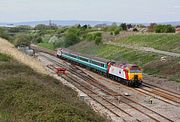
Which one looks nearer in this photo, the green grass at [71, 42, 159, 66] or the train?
the train

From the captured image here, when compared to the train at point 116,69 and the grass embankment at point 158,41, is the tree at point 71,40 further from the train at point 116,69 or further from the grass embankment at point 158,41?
the train at point 116,69

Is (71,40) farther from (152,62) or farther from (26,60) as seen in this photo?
(26,60)

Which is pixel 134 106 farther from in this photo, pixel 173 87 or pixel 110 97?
pixel 173 87

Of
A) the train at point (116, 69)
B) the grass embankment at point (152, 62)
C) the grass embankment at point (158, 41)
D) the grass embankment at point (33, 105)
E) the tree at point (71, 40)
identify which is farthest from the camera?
the tree at point (71, 40)

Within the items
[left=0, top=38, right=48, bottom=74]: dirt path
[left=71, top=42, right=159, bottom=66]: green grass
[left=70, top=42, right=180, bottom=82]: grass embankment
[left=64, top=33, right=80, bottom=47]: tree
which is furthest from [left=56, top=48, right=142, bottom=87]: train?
[left=64, top=33, right=80, bottom=47]: tree

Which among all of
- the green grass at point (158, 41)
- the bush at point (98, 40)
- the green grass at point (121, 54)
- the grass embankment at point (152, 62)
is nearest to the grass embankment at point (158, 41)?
the green grass at point (158, 41)

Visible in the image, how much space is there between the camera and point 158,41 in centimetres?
7069

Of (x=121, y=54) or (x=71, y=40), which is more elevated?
(x=121, y=54)

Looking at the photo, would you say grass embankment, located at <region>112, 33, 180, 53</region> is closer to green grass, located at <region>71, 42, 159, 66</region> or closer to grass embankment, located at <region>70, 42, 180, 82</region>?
green grass, located at <region>71, 42, 159, 66</region>

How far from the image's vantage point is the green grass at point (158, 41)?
62441 mm

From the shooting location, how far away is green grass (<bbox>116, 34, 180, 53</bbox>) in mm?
62441

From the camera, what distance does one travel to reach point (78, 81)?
44.8m

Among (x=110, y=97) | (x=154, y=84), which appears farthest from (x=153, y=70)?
(x=110, y=97)

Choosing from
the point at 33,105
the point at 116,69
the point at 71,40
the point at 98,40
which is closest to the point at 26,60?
the point at 116,69
